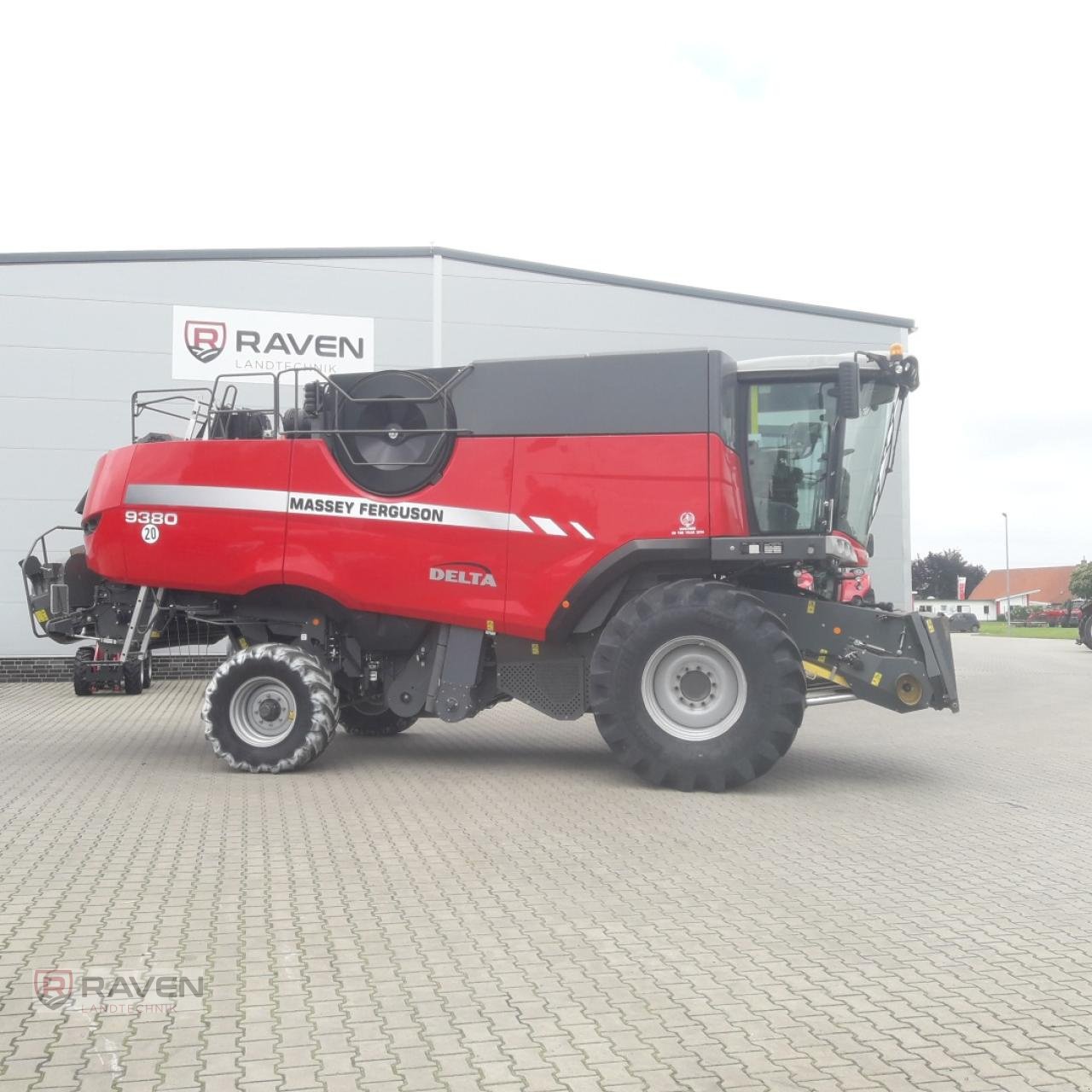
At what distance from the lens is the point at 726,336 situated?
23.3m

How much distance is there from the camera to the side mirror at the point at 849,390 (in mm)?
9906

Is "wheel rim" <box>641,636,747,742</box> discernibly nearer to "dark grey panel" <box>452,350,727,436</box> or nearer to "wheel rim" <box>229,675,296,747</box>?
"dark grey panel" <box>452,350,727,436</box>

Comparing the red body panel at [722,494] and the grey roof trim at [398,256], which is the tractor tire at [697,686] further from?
the grey roof trim at [398,256]

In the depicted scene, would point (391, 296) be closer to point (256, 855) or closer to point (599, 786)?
point (599, 786)

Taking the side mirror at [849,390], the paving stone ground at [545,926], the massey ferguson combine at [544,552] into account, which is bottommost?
the paving stone ground at [545,926]

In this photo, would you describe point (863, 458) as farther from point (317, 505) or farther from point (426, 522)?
point (317, 505)

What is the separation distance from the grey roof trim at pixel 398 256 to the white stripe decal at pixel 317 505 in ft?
35.2

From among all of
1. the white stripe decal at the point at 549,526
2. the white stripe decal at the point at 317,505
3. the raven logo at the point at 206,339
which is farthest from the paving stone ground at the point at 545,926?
the raven logo at the point at 206,339

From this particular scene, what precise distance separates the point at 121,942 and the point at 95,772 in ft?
18.1

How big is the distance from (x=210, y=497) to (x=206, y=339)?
10773mm

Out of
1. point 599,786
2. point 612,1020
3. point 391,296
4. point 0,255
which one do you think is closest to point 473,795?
point 599,786

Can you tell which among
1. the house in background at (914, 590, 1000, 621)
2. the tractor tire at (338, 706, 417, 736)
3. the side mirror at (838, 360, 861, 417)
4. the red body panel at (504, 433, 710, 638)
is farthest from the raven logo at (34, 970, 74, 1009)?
the house in background at (914, 590, 1000, 621)

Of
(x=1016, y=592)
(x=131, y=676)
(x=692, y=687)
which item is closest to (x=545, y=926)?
(x=692, y=687)

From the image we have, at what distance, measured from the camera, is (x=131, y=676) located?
11.5m
